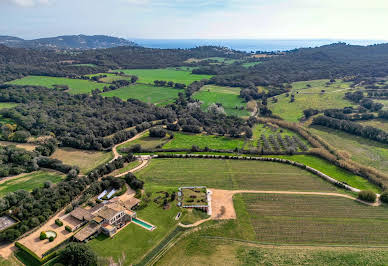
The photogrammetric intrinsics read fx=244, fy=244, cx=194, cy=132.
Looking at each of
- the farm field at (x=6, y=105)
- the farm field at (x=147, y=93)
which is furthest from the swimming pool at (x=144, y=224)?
the farm field at (x=6, y=105)

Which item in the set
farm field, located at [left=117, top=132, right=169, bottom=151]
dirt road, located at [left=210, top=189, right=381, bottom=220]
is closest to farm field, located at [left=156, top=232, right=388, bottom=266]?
dirt road, located at [left=210, top=189, right=381, bottom=220]

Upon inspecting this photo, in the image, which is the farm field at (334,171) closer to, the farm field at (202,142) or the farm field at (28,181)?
the farm field at (202,142)

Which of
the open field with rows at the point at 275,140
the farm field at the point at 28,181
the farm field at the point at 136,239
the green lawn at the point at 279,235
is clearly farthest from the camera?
the open field with rows at the point at 275,140

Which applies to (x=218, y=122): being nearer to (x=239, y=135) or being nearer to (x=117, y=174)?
(x=239, y=135)

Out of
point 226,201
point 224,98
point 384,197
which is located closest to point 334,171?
point 384,197

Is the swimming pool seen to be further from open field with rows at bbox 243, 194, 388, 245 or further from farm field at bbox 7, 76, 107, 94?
farm field at bbox 7, 76, 107, 94

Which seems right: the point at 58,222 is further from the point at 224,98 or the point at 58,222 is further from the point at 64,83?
the point at 64,83
